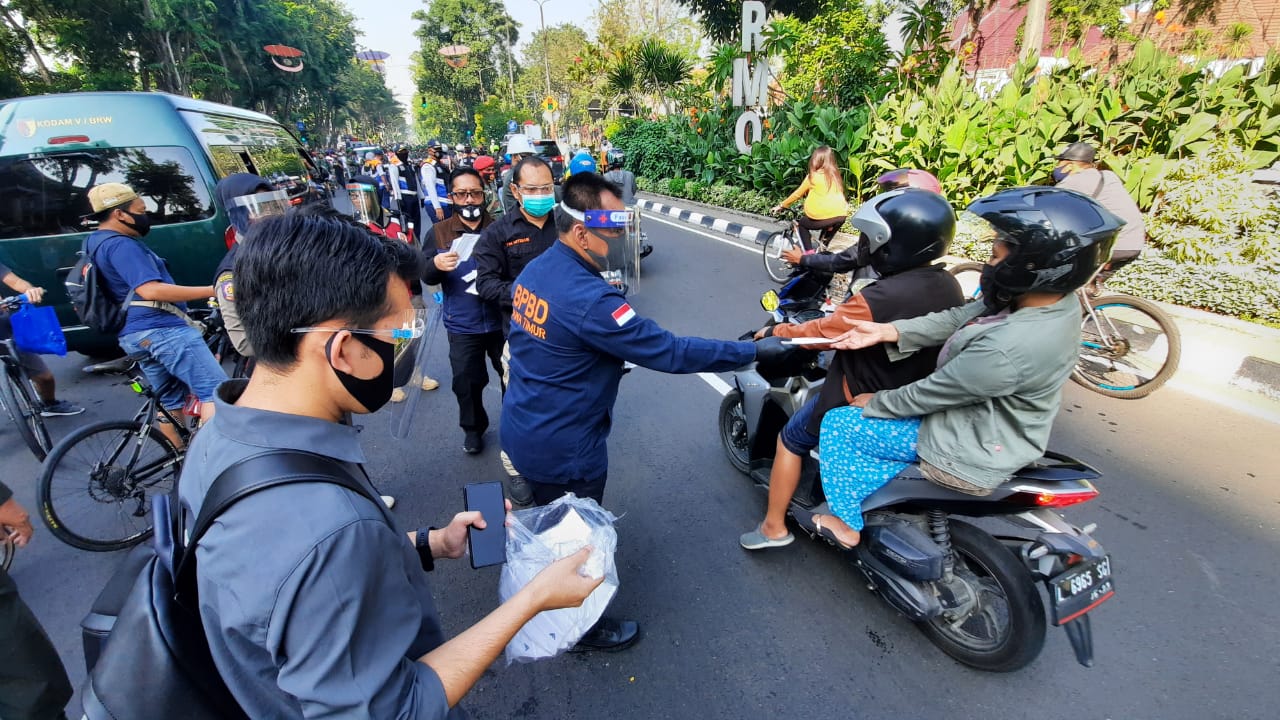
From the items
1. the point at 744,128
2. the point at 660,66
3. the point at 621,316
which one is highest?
the point at 660,66

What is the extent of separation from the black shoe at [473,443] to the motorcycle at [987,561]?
2082 millimetres

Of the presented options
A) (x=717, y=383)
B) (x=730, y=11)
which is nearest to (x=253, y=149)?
(x=717, y=383)

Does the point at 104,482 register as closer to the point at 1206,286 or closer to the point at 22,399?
the point at 22,399

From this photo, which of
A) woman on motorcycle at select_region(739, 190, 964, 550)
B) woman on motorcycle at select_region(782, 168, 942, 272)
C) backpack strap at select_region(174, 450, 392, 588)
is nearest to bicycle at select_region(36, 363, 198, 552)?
backpack strap at select_region(174, 450, 392, 588)

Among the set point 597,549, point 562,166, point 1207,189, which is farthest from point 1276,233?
point 562,166

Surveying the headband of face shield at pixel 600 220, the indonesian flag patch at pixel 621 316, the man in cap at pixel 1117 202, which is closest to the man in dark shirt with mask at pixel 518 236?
the headband of face shield at pixel 600 220

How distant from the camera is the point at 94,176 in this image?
4.25 metres

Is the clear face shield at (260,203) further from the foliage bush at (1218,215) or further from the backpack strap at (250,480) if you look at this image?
the foliage bush at (1218,215)

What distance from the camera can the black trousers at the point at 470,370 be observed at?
345cm

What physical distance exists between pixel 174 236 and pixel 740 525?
193 inches

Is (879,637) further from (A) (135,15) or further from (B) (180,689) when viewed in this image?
(A) (135,15)

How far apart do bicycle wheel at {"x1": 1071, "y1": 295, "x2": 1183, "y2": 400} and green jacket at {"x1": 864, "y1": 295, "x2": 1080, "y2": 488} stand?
114 inches

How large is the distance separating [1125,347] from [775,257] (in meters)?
3.95

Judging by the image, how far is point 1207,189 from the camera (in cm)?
491
